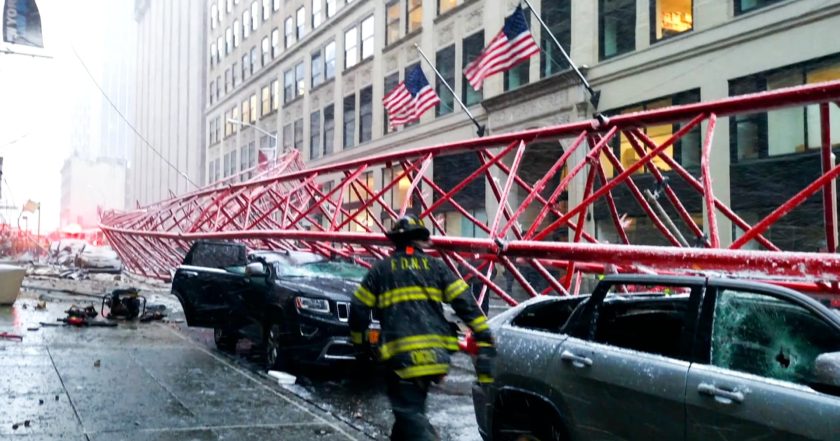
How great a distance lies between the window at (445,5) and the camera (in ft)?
86.3

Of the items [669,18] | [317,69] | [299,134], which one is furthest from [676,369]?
[299,134]

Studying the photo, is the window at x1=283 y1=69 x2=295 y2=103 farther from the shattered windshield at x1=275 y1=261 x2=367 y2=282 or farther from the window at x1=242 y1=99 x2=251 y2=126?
the shattered windshield at x1=275 y1=261 x2=367 y2=282

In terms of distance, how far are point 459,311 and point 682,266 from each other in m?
1.80

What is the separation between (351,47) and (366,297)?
30853 millimetres

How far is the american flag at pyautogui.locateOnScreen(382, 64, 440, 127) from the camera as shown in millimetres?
18672

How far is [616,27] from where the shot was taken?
64.5 feet

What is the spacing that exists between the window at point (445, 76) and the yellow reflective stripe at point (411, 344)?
21917 millimetres

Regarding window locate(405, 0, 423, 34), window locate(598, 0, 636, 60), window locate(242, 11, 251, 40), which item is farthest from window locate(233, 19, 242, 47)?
window locate(598, 0, 636, 60)

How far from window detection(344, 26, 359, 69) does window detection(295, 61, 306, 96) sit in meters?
5.30

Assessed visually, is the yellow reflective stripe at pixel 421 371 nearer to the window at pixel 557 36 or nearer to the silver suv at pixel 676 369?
the silver suv at pixel 676 369

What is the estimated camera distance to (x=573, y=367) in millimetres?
4246

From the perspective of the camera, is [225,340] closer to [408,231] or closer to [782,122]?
[408,231]

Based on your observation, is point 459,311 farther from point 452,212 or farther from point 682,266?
point 452,212

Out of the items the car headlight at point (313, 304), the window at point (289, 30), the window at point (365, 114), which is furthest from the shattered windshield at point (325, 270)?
the window at point (289, 30)
